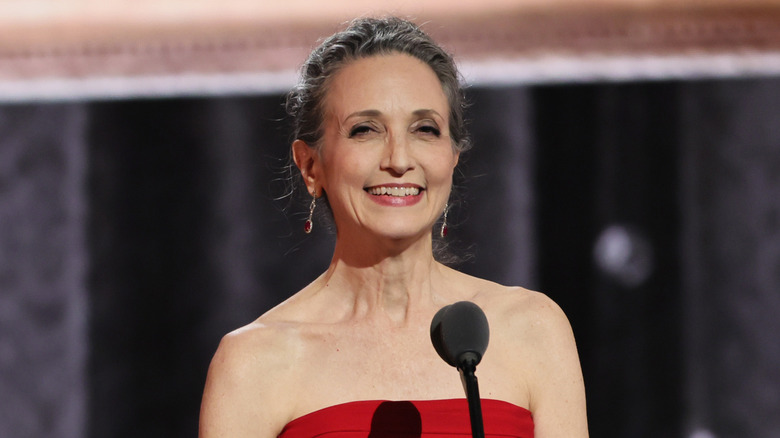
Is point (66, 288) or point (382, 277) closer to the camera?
point (382, 277)

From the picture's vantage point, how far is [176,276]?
129 inches

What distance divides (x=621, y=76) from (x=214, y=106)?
1.25 metres

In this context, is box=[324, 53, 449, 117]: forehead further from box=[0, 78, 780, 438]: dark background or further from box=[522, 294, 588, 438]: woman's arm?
box=[0, 78, 780, 438]: dark background

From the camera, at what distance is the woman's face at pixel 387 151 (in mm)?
1838

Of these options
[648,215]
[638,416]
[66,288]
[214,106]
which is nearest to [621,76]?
[648,215]

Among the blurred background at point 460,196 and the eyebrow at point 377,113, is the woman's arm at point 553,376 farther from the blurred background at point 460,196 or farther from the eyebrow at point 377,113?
the blurred background at point 460,196

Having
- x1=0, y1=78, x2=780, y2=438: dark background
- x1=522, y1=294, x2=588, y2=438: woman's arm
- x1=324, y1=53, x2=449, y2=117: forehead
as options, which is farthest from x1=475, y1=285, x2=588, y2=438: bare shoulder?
x1=0, y1=78, x2=780, y2=438: dark background

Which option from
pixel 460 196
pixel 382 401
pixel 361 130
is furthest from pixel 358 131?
pixel 460 196

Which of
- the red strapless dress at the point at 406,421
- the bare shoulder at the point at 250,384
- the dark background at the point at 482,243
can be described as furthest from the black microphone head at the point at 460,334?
the dark background at the point at 482,243

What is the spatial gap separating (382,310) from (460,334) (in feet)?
2.01

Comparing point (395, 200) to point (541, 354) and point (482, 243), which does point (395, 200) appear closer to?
point (541, 354)

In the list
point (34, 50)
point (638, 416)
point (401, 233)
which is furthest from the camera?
point (34, 50)

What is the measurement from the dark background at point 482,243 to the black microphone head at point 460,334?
6.02 ft

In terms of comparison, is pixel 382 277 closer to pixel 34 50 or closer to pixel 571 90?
pixel 571 90
